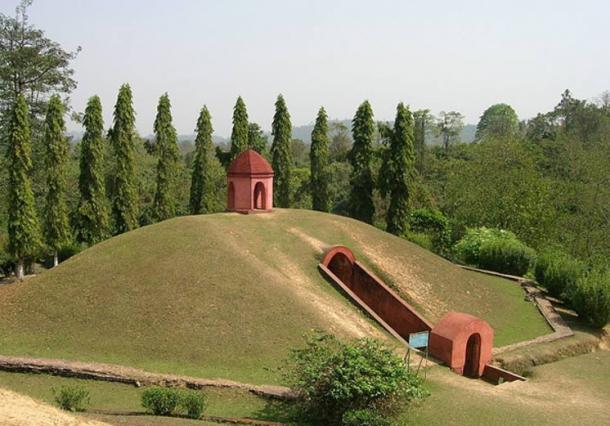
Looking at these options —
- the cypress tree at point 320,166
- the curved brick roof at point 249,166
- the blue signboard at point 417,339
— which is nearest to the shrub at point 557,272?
the blue signboard at point 417,339

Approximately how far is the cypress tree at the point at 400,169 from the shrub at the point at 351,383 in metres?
23.9

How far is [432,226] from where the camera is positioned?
38.3 meters

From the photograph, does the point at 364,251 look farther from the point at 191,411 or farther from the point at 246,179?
the point at 191,411

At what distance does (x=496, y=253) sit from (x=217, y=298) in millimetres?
17939

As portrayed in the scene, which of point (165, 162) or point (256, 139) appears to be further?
point (256, 139)

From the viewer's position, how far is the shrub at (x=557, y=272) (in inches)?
1005

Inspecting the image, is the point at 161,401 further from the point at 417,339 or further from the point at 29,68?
the point at 29,68

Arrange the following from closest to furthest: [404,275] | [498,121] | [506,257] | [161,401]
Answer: [161,401]
[404,275]
[506,257]
[498,121]

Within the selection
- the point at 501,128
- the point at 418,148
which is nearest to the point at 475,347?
the point at 418,148

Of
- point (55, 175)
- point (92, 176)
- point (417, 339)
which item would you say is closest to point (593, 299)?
point (417, 339)

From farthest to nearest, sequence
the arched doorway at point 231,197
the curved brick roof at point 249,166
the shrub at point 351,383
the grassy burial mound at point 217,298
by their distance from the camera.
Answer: the arched doorway at point 231,197 → the curved brick roof at point 249,166 → the grassy burial mound at point 217,298 → the shrub at point 351,383

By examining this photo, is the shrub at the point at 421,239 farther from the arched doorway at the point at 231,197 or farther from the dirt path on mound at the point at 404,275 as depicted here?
the arched doorway at the point at 231,197

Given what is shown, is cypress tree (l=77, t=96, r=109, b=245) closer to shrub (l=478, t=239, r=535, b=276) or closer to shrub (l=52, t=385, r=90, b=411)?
shrub (l=52, t=385, r=90, b=411)

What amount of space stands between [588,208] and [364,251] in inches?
739
